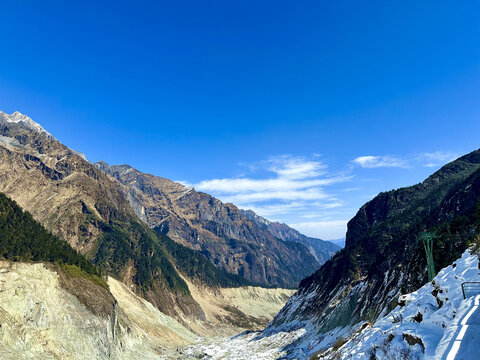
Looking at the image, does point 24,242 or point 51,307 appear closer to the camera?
point 51,307

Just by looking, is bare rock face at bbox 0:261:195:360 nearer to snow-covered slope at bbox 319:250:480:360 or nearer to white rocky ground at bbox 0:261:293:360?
white rocky ground at bbox 0:261:293:360

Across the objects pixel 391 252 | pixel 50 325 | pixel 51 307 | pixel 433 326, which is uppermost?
pixel 433 326

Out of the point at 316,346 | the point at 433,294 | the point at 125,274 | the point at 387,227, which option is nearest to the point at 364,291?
the point at 316,346

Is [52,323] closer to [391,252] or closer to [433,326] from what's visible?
[433,326]

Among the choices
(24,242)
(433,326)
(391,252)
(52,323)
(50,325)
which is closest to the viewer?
(433,326)

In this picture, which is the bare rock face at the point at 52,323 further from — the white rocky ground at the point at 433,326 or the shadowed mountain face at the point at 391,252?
the shadowed mountain face at the point at 391,252

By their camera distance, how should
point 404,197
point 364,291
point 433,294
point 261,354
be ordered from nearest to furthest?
point 433,294, point 364,291, point 261,354, point 404,197

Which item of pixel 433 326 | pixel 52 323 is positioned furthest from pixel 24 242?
pixel 433 326

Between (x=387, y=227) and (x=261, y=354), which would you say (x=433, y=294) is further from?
(x=387, y=227)

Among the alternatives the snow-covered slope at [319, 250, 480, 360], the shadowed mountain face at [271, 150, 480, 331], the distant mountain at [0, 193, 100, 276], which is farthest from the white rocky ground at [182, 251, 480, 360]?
the distant mountain at [0, 193, 100, 276]
